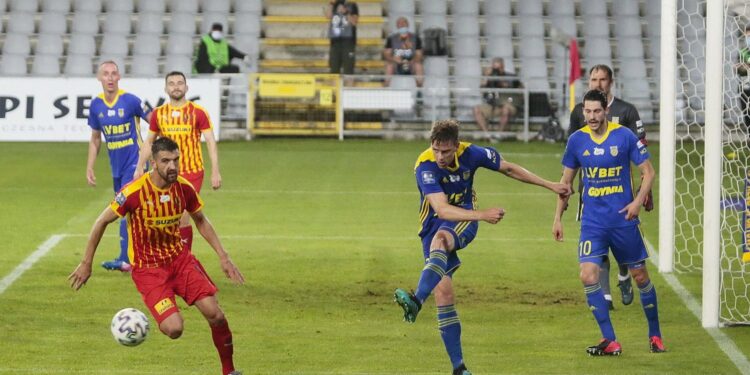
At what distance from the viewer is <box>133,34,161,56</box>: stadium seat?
32.7 m

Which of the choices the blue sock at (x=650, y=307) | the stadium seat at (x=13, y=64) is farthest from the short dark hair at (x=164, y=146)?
the stadium seat at (x=13, y=64)

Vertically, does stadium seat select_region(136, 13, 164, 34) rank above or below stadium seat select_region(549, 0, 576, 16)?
below

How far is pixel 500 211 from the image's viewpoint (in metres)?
8.53

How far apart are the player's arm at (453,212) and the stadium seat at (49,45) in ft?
82.1

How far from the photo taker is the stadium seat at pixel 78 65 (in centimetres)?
3187

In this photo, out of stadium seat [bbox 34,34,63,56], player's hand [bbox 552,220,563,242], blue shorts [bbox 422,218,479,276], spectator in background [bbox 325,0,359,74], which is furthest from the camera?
stadium seat [bbox 34,34,63,56]

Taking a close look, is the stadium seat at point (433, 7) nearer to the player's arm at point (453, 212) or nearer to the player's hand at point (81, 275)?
the player's arm at point (453, 212)

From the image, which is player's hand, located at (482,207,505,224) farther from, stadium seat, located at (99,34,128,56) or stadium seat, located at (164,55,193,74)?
stadium seat, located at (99,34,128,56)

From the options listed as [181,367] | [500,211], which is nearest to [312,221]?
[181,367]

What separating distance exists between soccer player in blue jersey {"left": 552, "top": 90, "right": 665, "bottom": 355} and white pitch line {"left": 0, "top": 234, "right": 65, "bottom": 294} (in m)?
5.35

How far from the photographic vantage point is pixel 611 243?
33.0 ft

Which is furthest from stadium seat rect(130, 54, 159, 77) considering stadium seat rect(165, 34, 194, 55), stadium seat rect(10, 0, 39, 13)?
stadium seat rect(10, 0, 39, 13)

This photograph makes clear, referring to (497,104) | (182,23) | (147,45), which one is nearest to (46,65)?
(147,45)

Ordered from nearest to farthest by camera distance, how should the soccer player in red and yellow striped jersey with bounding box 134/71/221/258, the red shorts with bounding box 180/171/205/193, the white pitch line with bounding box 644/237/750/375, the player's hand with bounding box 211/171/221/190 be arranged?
the white pitch line with bounding box 644/237/750/375
the player's hand with bounding box 211/171/221/190
the soccer player in red and yellow striped jersey with bounding box 134/71/221/258
the red shorts with bounding box 180/171/205/193
